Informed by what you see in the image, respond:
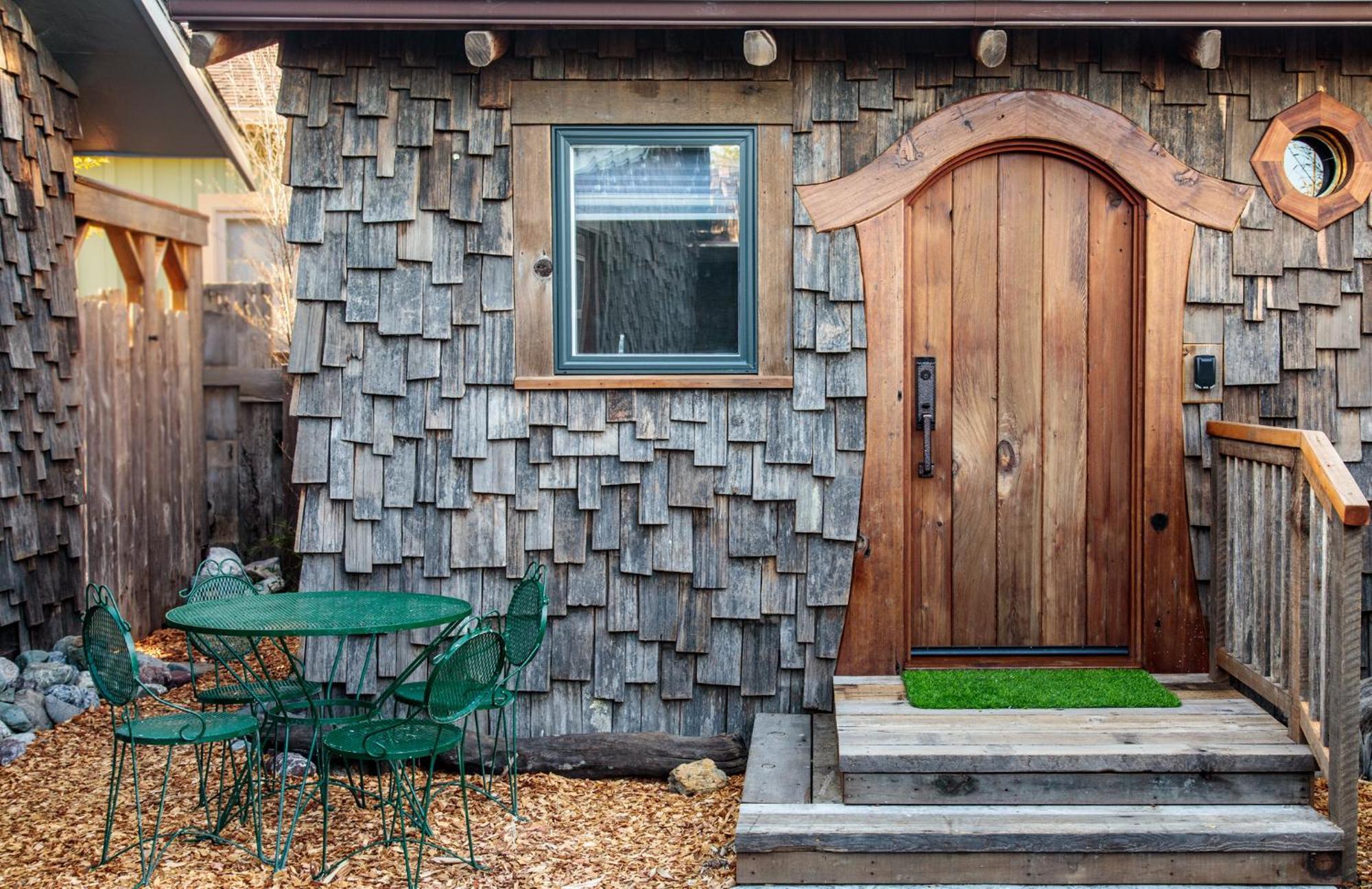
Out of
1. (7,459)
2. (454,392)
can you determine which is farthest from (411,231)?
(7,459)

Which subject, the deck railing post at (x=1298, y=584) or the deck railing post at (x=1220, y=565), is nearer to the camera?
the deck railing post at (x=1298, y=584)

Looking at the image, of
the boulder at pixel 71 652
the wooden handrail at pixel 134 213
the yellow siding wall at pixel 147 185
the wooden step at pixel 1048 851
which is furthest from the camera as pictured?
the yellow siding wall at pixel 147 185

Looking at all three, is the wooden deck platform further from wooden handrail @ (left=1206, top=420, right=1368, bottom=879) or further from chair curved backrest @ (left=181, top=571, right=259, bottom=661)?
chair curved backrest @ (left=181, top=571, right=259, bottom=661)

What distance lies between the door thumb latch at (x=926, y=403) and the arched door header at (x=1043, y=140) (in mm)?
621

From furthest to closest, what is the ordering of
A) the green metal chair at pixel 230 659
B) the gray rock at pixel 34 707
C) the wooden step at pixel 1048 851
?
the gray rock at pixel 34 707 → the green metal chair at pixel 230 659 → the wooden step at pixel 1048 851

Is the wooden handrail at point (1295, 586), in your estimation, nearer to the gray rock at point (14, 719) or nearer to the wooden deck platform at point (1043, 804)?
the wooden deck platform at point (1043, 804)

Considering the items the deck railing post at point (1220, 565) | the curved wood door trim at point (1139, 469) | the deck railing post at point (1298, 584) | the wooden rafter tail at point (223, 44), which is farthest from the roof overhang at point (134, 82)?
the deck railing post at point (1298, 584)

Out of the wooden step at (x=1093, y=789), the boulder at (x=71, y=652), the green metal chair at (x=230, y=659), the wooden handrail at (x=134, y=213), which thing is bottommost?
the wooden step at (x=1093, y=789)

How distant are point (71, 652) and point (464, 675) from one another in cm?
321

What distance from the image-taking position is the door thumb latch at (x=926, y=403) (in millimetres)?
4578

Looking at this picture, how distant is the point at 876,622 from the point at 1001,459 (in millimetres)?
811

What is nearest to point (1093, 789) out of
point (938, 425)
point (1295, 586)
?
point (1295, 586)

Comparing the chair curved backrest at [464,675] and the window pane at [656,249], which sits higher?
the window pane at [656,249]

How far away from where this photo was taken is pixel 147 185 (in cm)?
1082
